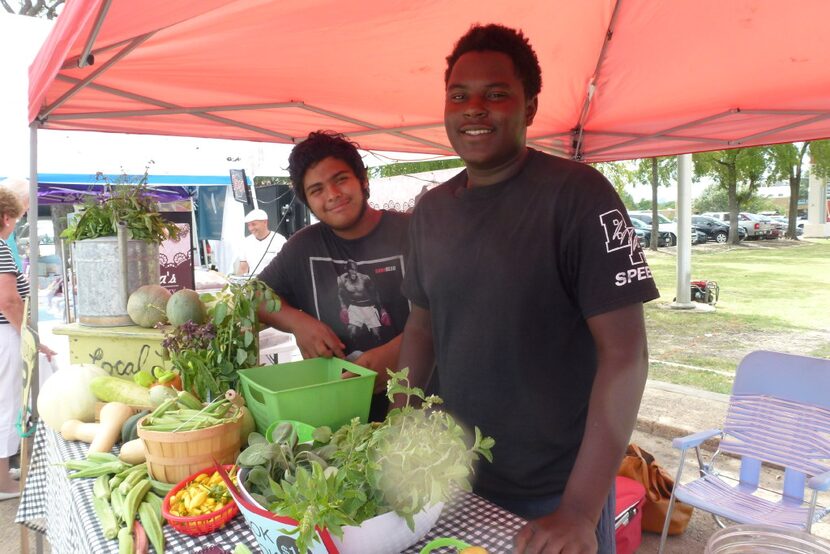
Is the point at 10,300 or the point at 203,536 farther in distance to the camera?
the point at 10,300

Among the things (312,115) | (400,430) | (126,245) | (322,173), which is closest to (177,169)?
(312,115)

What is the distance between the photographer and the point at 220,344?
2.03 meters

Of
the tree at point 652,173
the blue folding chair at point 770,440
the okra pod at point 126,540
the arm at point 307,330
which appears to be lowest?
the blue folding chair at point 770,440

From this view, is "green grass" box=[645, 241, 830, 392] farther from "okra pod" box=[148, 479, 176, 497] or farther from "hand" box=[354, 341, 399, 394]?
"okra pod" box=[148, 479, 176, 497]

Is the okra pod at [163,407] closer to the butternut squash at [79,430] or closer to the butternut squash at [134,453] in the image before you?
the butternut squash at [134,453]

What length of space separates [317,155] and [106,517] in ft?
4.79

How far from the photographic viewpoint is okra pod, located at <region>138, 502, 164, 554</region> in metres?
1.36

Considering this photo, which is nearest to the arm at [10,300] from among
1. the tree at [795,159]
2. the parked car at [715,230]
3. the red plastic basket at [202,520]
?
the red plastic basket at [202,520]

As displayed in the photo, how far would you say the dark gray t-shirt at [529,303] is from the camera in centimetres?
135

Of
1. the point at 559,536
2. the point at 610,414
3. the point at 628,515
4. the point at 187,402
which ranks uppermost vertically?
the point at 610,414

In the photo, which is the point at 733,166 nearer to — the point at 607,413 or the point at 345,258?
the point at 345,258

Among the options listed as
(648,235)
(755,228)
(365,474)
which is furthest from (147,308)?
(755,228)

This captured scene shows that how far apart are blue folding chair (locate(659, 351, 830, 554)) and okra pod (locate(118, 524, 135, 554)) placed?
275 centimetres

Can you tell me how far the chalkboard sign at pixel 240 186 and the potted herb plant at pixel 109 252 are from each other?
5766mm
